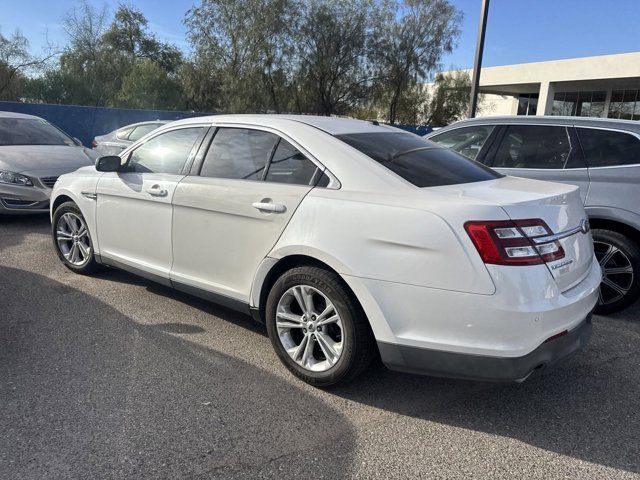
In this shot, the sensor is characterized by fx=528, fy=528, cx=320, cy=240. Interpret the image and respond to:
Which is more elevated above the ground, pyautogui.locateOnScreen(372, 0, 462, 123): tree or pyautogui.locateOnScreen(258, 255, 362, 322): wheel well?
pyautogui.locateOnScreen(372, 0, 462, 123): tree

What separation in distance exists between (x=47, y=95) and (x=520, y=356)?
4030cm

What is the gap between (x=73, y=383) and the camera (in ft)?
10.7

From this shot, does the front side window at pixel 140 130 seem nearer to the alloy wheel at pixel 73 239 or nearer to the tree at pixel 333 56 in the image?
the alloy wheel at pixel 73 239

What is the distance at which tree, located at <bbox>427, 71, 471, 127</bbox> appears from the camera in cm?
3756

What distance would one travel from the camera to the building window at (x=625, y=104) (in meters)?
33.6

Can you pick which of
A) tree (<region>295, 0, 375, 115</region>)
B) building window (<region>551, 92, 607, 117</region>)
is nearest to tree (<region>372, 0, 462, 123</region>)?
tree (<region>295, 0, 375, 115</region>)

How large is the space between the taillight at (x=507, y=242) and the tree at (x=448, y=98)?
1433 inches

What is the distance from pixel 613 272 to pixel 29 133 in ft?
27.9

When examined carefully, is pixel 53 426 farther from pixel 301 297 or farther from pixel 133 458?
pixel 301 297

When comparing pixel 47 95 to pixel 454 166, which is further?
pixel 47 95

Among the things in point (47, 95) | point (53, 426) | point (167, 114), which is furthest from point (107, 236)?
point (47, 95)

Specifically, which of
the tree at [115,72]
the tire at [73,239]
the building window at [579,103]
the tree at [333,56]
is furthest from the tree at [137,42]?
the tire at [73,239]

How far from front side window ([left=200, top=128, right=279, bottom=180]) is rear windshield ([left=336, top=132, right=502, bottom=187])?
1.85ft

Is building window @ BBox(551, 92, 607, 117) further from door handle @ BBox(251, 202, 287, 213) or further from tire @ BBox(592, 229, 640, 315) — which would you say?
door handle @ BBox(251, 202, 287, 213)
